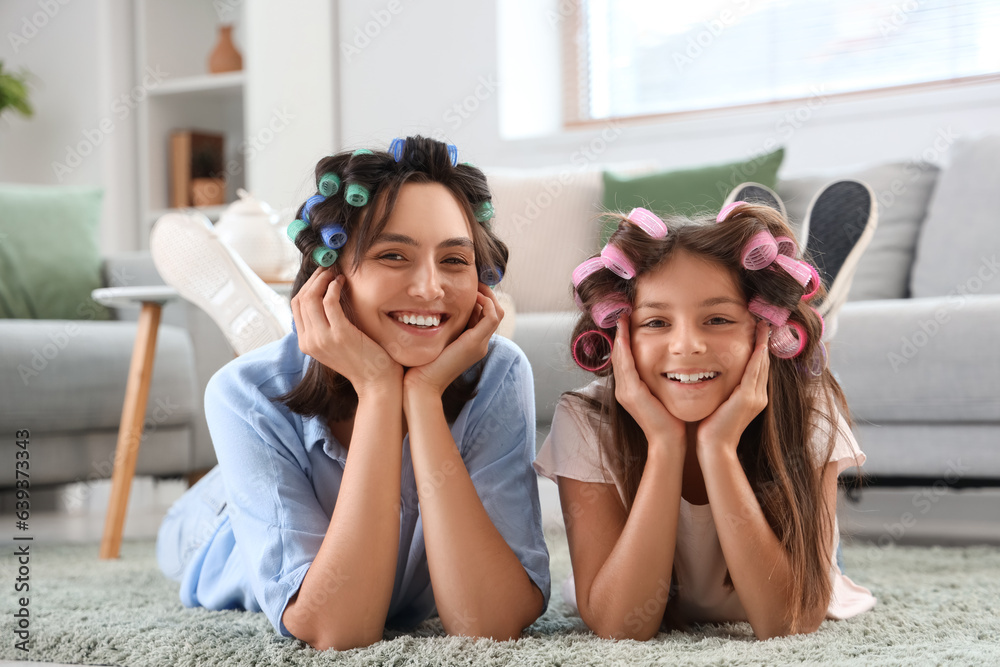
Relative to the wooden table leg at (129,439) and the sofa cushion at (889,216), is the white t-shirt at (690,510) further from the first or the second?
the sofa cushion at (889,216)

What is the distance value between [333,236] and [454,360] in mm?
191

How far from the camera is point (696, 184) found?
7.65 feet

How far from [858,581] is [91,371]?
64.8 inches

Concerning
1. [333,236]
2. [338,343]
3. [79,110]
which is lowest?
[338,343]

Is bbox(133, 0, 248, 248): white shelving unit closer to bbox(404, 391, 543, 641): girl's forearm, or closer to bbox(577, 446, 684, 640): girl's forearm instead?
→ bbox(404, 391, 543, 641): girl's forearm

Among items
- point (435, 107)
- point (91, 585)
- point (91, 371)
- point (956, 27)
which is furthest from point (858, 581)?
point (435, 107)

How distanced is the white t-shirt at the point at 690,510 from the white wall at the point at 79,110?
10.8ft

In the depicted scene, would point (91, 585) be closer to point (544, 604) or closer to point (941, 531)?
point (544, 604)

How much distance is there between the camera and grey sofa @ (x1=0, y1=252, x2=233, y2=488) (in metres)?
1.97

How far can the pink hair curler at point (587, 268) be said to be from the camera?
1080mm

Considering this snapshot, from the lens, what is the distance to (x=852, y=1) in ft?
9.82

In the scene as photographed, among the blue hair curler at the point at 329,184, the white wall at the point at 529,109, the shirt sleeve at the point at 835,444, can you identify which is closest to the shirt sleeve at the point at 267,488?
the blue hair curler at the point at 329,184

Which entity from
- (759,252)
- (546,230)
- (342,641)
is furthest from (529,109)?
(342,641)

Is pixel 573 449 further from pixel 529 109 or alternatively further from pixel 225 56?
pixel 225 56
